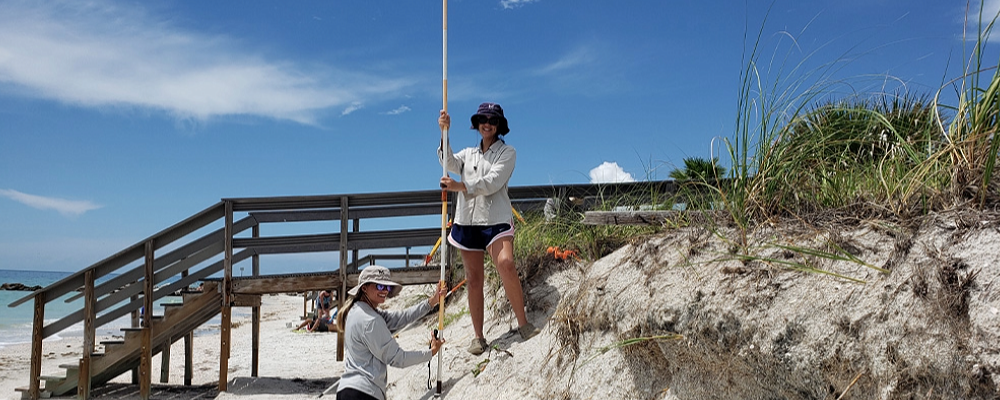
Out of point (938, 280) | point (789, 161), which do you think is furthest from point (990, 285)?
point (789, 161)

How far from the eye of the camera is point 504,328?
6.73 m

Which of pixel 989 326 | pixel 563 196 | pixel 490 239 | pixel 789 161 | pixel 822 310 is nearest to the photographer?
pixel 989 326

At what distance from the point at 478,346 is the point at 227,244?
18.2 ft

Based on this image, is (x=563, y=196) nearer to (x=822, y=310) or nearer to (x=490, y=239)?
(x=490, y=239)

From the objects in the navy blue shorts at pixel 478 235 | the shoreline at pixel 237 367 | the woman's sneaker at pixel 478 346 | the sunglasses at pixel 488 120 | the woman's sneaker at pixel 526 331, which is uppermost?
the sunglasses at pixel 488 120

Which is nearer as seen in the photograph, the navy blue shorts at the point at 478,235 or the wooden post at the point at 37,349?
the navy blue shorts at the point at 478,235

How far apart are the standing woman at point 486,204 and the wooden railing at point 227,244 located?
4.41 meters

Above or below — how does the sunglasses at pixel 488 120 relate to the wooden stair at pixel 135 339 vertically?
above

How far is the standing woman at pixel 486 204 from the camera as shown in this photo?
5621mm

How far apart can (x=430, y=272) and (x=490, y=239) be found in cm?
501

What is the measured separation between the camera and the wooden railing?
34.0ft

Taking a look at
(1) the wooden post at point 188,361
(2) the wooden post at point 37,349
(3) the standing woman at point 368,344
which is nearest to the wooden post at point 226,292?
(1) the wooden post at point 188,361

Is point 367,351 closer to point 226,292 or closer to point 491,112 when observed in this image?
point 491,112

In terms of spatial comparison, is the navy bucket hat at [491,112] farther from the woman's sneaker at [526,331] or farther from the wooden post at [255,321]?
the wooden post at [255,321]
